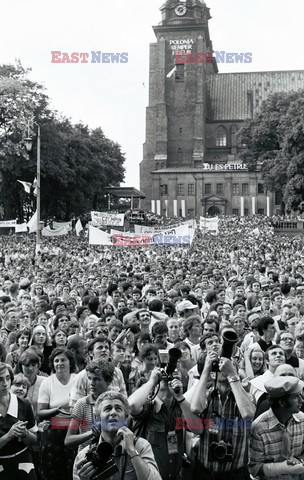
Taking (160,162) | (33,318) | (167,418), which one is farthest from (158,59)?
(167,418)

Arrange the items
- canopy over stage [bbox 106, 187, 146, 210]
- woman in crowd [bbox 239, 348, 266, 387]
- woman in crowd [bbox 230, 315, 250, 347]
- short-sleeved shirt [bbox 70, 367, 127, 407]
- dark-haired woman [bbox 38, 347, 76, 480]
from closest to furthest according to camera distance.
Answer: short-sleeved shirt [bbox 70, 367, 127, 407]
dark-haired woman [bbox 38, 347, 76, 480]
woman in crowd [bbox 239, 348, 266, 387]
woman in crowd [bbox 230, 315, 250, 347]
canopy over stage [bbox 106, 187, 146, 210]

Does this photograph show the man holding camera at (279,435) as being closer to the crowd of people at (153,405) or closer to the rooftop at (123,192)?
the crowd of people at (153,405)

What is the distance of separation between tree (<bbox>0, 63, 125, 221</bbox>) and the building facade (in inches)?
921

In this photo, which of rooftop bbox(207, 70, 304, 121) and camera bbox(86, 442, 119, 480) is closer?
camera bbox(86, 442, 119, 480)

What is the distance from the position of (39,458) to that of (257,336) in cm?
350

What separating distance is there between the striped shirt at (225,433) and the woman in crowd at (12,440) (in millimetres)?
1284

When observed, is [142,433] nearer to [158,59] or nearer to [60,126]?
[60,126]

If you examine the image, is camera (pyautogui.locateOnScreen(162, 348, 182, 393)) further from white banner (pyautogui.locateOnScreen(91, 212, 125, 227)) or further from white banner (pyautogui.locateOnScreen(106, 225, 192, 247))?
white banner (pyautogui.locateOnScreen(91, 212, 125, 227))

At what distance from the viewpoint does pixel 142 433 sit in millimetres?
5113

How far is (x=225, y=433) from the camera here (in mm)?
5027

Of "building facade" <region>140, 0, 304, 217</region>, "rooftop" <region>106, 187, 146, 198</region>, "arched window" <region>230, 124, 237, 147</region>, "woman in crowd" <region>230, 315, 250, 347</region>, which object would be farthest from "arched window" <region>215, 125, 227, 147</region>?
"woman in crowd" <region>230, 315, 250, 347</region>

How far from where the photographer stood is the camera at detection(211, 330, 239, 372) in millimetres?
4637

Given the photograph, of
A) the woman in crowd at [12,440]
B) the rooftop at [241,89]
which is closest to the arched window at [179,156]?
the rooftop at [241,89]

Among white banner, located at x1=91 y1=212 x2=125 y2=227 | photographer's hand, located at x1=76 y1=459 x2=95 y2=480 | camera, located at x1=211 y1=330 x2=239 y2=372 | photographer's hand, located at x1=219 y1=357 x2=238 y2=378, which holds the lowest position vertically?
photographer's hand, located at x1=76 y1=459 x2=95 y2=480
